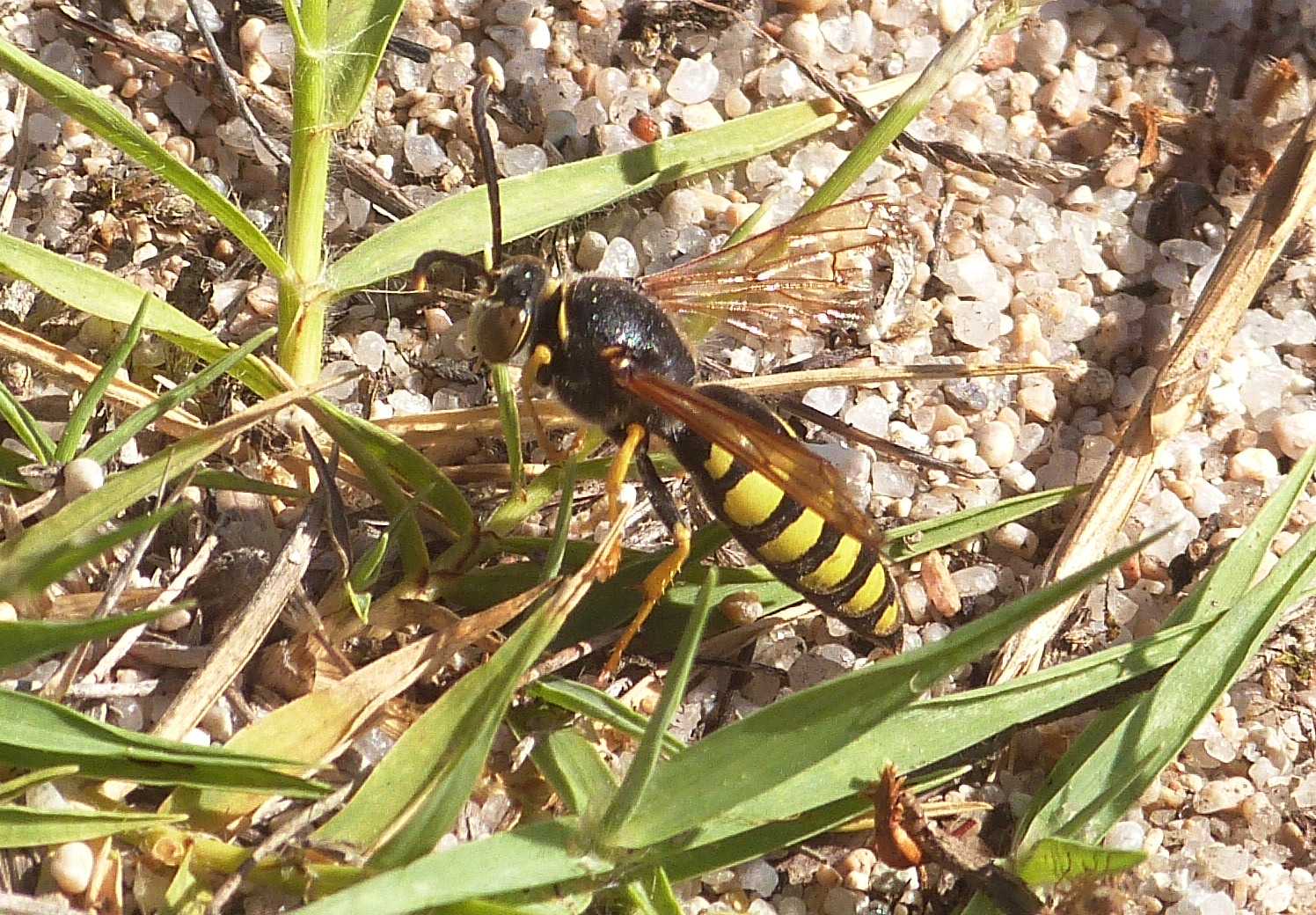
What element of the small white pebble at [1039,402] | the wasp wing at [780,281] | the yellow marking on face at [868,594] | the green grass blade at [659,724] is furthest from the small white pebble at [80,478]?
the small white pebble at [1039,402]

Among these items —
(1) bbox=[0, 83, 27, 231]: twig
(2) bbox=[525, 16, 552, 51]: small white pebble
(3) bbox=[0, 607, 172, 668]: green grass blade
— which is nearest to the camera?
(3) bbox=[0, 607, 172, 668]: green grass blade

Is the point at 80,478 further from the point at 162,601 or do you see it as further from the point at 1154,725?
the point at 1154,725

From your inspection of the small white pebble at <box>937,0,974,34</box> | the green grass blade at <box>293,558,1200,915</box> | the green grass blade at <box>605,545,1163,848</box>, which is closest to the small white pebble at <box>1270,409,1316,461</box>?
the green grass blade at <box>293,558,1200,915</box>

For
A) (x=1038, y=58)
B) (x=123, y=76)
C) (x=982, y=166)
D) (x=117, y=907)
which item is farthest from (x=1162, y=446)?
(x=123, y=76)

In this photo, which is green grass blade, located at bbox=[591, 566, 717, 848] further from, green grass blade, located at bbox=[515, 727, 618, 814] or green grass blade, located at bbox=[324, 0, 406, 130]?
green grass blade, located at bbox=[324, 0, 406, 130]

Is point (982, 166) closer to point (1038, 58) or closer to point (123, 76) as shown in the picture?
point (1038, 58)

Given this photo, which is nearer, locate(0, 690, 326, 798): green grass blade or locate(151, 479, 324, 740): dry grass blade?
locate(0, 690, 326, 798): green grass blade
